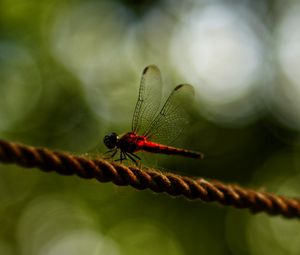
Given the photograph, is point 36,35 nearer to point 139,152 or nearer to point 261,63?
point 261,63

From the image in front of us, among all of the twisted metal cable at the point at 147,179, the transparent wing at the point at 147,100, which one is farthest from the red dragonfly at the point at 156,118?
the twisted metal cable at the point at 147,179

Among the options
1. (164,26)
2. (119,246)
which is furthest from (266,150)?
(164,26)

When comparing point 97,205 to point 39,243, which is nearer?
point 97,205

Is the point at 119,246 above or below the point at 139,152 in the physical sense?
below

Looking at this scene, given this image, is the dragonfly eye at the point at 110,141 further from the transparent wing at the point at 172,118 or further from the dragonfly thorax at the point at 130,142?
the transparent wing at the point at 172,118

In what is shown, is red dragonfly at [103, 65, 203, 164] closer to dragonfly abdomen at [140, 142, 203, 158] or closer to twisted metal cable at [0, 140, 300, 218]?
dragonfly abdomen at [140, 142, 203, 158]

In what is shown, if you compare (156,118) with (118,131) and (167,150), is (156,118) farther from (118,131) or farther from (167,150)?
(118,131)

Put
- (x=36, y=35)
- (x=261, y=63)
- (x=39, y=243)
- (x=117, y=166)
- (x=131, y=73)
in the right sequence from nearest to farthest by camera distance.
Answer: (x=117, y=166)
(x=36, y=35)
(x=39, y=243)
(x=131, y=73)
(x=261, y=63)
